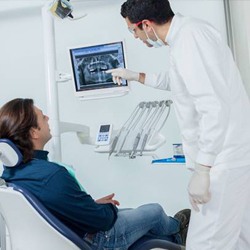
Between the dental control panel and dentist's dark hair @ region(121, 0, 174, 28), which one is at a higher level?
dentist's dark hair @ region(121, 0, 174, 28)

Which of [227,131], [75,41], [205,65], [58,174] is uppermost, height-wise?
[75,41]

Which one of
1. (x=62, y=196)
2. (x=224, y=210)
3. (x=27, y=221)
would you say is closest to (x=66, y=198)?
(x=62, y=196)

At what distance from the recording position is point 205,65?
4.01 ft

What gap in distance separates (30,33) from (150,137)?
5.19 ft

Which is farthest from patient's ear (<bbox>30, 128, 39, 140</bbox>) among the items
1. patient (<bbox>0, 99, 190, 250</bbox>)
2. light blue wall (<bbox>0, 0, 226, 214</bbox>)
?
light blue wall (<bbox>0, 0, 226, 214</bbox>)

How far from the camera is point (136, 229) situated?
1549 mm

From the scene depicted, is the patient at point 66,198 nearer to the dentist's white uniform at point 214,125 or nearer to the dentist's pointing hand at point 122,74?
the dentist's white uniform at point 214,125

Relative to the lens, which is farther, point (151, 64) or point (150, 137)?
point (151, 64)

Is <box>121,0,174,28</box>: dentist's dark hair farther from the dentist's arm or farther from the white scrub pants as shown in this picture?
the white scrub pants

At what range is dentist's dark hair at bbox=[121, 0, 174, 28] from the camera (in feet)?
4.62

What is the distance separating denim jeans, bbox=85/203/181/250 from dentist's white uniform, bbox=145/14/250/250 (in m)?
0.28

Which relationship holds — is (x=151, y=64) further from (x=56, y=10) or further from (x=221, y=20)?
A: (x=56, y=10)

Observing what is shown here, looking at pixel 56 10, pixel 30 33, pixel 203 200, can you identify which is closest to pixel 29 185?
pixel 203 200

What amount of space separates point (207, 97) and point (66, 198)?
67 cm
